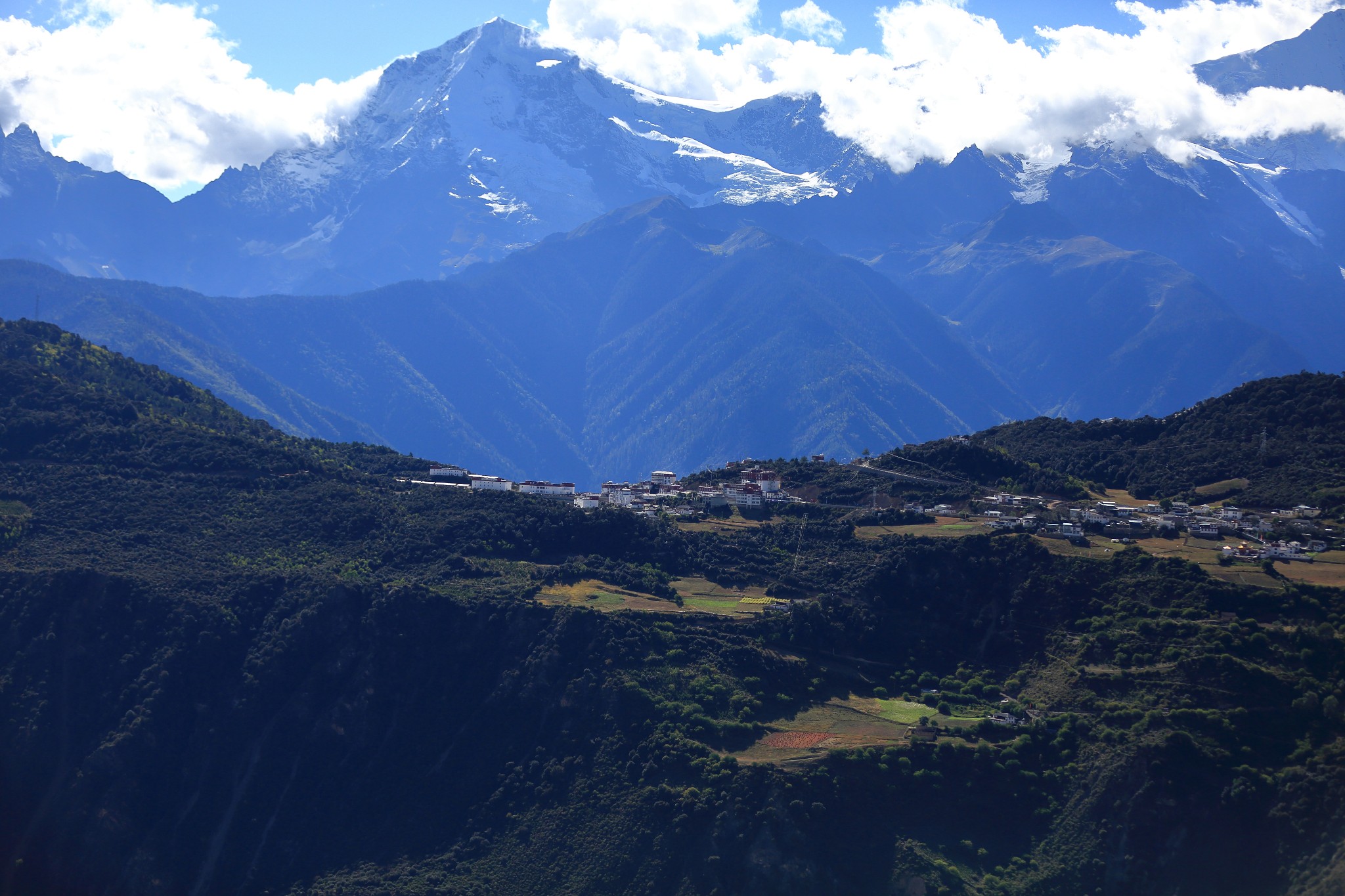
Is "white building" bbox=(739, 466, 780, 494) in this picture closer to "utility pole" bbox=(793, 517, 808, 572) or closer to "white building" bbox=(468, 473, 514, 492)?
"utility pole" bbox=(793, 517, 808, 572)

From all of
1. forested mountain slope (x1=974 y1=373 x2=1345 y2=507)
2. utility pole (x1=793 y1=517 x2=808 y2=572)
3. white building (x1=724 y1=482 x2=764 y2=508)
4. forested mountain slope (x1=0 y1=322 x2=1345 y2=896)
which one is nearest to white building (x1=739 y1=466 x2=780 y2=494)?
white building (x1=724 y1=482 x2=764 y2=508)

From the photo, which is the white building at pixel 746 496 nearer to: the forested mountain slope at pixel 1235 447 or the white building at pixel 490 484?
the white building at pixel 490 484

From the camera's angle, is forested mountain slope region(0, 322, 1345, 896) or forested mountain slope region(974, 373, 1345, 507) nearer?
forested mountain slope region(0, 322, 1345, 896)

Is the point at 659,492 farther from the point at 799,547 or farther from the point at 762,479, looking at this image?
the point at 799,547

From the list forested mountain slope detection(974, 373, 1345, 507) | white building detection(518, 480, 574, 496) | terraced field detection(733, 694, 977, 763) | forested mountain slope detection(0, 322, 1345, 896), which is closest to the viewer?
forested mountain slope detection(0, 322, 1345, 896)

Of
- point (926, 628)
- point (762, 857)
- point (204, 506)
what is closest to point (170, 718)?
point (204, 506)

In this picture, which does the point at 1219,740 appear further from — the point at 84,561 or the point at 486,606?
the point at 84,561

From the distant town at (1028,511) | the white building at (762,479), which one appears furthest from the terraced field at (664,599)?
the white building at (762,479)
